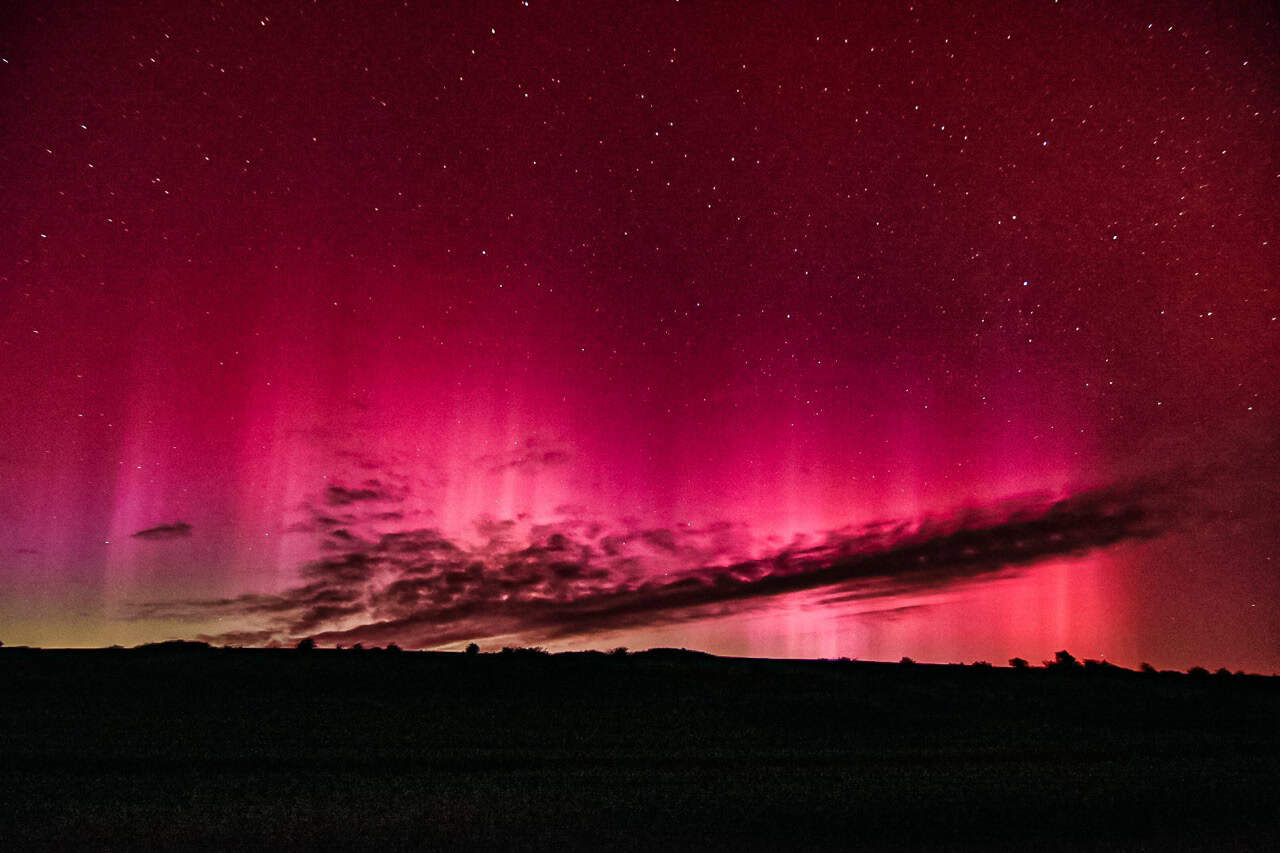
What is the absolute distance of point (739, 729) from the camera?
19922 millimetres

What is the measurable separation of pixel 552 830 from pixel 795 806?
3411mm

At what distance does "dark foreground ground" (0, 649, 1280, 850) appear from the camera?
10070 millimetres

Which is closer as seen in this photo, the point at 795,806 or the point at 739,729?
the point at 795,806

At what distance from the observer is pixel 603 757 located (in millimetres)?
15586

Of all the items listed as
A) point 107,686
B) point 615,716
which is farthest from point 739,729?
point 107,686

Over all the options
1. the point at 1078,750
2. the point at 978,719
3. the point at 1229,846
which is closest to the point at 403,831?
the point at 1229,846

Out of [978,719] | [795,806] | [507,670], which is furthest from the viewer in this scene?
[507,670]

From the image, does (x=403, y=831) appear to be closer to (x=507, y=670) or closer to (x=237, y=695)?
(x=237, y=695)

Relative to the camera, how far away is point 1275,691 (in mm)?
32500

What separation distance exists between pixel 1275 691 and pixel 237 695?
34754 millimetres

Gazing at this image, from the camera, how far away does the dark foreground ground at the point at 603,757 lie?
33.0ft

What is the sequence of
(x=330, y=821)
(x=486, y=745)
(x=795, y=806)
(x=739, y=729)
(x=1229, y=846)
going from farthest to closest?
(x=739, y=729) < (x=486, y=745) < (x=795, y=806) < (x=330, y=821) < (x=1229, y=846)

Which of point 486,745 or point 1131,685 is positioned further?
point 1131,685

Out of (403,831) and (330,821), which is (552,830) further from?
(330,821)
